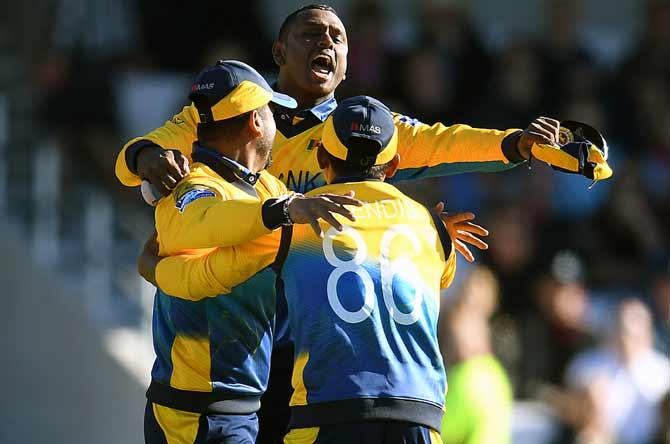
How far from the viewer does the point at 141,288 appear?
34.2ft

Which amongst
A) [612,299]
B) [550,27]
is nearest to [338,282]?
[612,299]

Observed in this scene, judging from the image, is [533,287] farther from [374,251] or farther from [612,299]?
[374,251]

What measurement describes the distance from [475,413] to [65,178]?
4261 millimetres

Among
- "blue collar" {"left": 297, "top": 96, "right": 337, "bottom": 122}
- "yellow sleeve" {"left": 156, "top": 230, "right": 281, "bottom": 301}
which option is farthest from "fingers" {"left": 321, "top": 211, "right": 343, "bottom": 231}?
"blue collar" {"left": 297, "top": 96, "right": 337, "bottom": 122}

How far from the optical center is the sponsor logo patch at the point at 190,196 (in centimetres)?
502

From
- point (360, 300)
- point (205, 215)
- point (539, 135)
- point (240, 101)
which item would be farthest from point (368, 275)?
point (539, 135)

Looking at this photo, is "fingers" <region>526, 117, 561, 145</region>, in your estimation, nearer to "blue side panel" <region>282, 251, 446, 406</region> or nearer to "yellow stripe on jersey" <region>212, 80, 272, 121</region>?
"blue side panel" <region>282, 251, 446, 406</region>

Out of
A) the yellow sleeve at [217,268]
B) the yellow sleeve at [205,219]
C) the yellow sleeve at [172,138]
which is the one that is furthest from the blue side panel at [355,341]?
the yellow sleeve at [172,138]

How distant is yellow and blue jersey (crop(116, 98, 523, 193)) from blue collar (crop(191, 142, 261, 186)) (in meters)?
0.35

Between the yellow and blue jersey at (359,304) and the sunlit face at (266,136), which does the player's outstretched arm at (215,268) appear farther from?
the sunlit face at (266,136)

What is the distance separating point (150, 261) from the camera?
537 centimetres

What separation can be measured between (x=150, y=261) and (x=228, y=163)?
0.43 m

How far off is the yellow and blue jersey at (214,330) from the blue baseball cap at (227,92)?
15cm

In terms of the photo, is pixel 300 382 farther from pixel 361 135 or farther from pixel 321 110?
pixel 321 110
